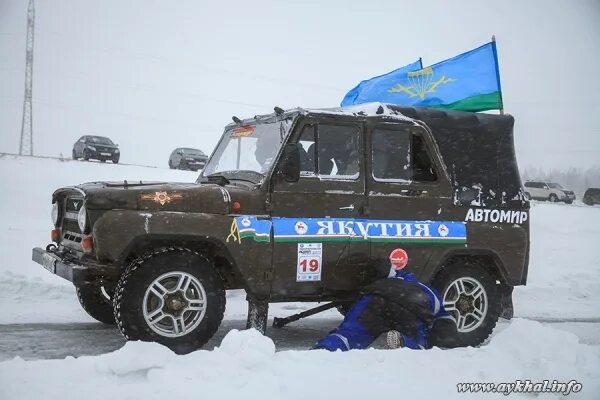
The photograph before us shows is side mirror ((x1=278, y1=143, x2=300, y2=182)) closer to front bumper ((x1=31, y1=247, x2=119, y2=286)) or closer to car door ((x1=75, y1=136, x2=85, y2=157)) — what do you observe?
front bumper ((x1=31, y1=247, x2=119, y2=286))

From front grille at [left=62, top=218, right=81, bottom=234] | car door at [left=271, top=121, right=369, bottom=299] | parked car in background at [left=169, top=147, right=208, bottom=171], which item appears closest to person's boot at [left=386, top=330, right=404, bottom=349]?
car door at [left=271, top=121, right=369, bottom=299]

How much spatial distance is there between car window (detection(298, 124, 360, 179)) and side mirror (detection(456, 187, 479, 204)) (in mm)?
1208

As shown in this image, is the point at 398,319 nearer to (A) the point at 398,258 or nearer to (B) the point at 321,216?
(A) the point at 398,258

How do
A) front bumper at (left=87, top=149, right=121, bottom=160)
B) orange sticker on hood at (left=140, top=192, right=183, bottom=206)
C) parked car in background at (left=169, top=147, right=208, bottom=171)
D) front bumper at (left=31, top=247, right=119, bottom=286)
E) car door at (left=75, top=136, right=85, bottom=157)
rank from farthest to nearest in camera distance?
1. parked car in background at (left=169, top=147, right=208, bottom=171)
2. car door at (left=75, top=136, right=85, bottom=157)
3. front bumper at (left=87, top=149, right=121, bottom=160)
4. orange sticker on hood at (left=140, top=192, right=183, bottom=206)
5. front bumper at (left=31, top=247, right=119, bottom=286)

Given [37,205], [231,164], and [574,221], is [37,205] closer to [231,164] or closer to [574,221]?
[231,164]

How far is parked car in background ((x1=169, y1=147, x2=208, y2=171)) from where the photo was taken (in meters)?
28.1

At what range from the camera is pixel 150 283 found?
179 inches

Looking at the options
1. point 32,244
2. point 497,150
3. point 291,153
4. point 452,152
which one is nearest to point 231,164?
point 291,153

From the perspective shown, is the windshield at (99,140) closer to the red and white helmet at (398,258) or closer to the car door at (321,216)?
the car door at (321,216)

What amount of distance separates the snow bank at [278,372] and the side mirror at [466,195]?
1699mm

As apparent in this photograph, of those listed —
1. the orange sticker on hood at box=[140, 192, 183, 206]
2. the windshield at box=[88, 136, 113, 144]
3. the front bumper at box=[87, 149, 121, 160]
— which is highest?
the windshield at box=[88, 136, 113, 144]

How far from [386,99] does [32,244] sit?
22.3ft

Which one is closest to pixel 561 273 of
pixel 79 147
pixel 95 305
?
pixel 95 305

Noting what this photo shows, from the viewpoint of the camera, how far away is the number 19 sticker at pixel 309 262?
5.16 metres
